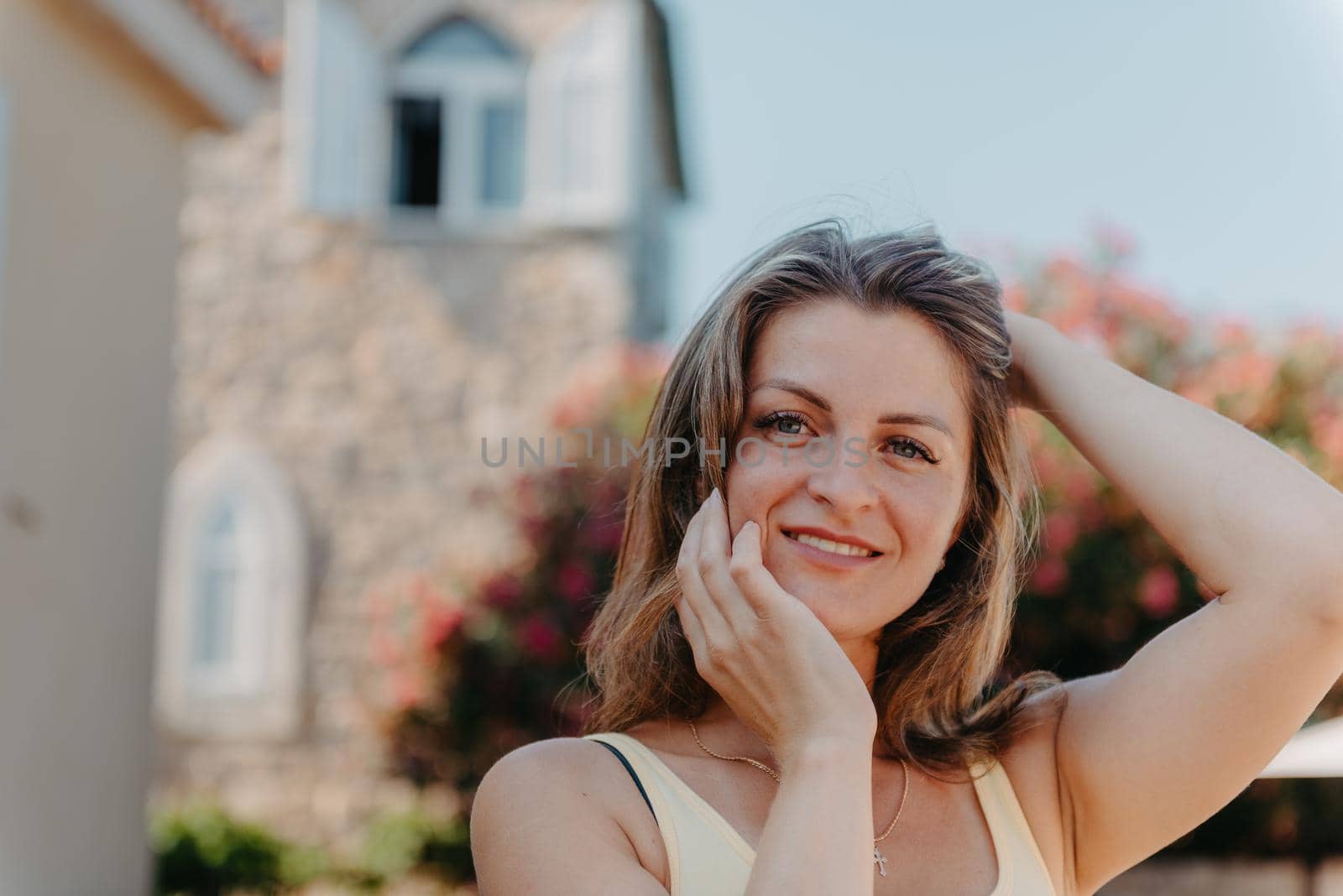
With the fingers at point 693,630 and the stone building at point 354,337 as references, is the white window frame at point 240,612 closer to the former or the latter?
the stone building at point 354,337

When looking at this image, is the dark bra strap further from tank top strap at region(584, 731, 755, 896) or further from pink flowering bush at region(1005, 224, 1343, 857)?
pink flowering bush at region(1005, 224, 1343, 857)

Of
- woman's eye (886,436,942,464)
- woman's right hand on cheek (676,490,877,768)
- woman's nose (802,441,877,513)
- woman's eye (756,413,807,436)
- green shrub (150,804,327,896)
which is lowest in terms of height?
green shrub (150,804,327,896)

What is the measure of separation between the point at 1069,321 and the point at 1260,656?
6710 mm

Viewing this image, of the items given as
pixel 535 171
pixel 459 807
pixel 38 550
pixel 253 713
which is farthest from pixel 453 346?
pixel 38 550

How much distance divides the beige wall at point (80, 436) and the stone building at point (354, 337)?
453 cm

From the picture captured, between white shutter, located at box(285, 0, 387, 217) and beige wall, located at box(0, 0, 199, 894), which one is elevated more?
white shutter, located at box(285, 0, 387, 217)

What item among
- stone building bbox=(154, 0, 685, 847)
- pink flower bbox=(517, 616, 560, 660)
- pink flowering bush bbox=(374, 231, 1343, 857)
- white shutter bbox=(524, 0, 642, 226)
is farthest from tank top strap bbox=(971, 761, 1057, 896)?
white shutter bbox=(524, 0, 642, 226)

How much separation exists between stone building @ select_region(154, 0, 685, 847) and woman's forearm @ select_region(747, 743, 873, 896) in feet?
31.0

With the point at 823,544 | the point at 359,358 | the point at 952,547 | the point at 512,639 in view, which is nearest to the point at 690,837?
the point at 823,544

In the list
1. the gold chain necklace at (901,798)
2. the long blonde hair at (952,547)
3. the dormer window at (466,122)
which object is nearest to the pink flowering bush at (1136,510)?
the dormer window at (466,122)

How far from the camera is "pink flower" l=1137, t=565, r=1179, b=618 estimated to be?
23.5 feet

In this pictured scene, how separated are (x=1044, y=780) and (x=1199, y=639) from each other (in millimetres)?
296

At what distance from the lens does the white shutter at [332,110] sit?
10695mm

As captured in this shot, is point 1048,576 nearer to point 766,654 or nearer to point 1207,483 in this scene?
point 1207,483
